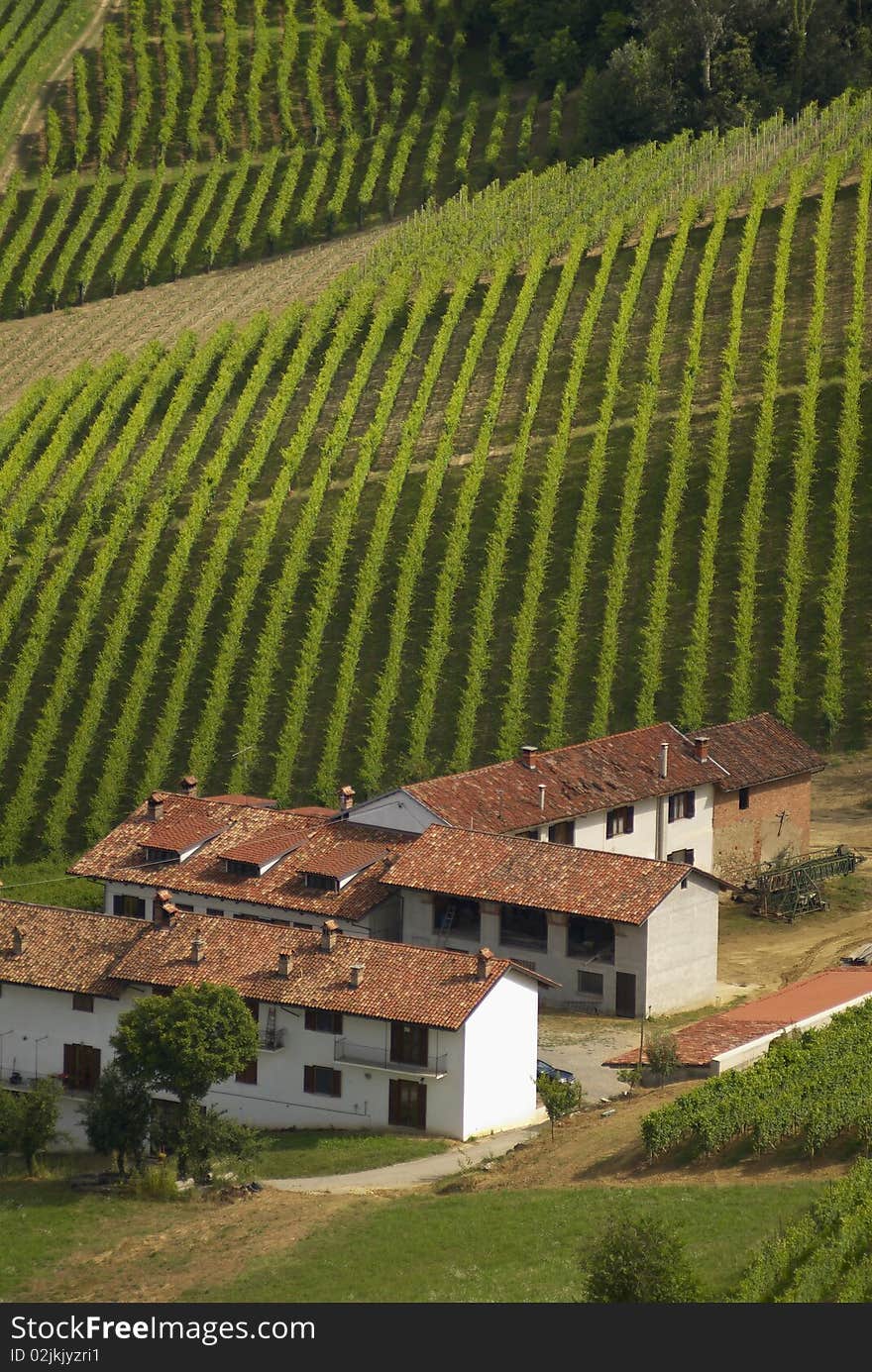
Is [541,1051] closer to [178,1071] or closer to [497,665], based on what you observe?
[178,1071]

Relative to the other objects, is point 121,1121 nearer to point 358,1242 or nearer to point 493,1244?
point 358,1242

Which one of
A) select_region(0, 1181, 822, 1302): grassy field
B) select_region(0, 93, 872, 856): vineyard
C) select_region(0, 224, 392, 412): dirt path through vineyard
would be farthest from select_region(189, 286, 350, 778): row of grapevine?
select_region(0, 1181, 822, 1302): grassy field

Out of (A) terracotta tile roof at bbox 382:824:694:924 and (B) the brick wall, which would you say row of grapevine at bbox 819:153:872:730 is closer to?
(B) the brick wall

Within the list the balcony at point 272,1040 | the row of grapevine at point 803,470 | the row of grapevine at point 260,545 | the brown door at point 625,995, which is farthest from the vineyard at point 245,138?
the balcony at point 272,1040

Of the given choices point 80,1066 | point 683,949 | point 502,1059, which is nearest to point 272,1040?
point 80,1066

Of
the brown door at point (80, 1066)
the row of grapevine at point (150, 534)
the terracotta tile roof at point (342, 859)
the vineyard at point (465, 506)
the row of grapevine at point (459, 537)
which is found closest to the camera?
the brown door at point (80, 1066)

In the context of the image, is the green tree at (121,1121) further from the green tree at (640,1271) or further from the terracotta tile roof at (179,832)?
the green tree at (640,1271)
